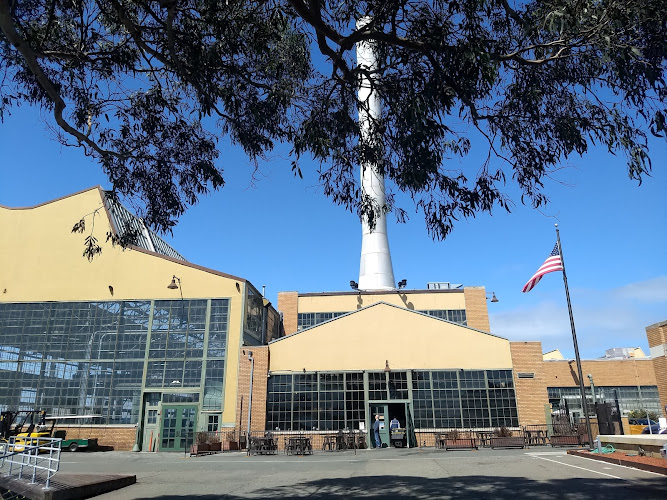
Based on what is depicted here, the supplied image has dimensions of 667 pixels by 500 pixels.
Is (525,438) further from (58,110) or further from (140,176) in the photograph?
(58,110)

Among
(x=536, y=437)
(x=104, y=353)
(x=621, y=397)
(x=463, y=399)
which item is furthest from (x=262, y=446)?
(x=621, y=397)

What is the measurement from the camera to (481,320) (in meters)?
37.6

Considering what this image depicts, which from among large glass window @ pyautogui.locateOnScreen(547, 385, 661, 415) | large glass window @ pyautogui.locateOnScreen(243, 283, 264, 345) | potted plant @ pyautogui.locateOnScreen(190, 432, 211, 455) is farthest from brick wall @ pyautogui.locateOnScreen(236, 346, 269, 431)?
large glass window @ pyautogui.locateOnScreen(547, 385, 661, 415)

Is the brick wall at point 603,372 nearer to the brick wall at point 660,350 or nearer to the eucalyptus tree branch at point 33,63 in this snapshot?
the brick wall at point 660,350

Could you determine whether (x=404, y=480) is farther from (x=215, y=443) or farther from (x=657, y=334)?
(x=215, y=443)

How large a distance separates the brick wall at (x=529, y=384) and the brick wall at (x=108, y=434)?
66.8 feet

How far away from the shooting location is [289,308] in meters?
39.2

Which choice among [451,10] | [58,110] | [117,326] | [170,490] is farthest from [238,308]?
[451,10]

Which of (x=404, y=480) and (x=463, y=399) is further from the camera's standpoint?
(x=463, y=399)

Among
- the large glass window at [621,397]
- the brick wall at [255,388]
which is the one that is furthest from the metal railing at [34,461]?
the large glass window at [621,397]

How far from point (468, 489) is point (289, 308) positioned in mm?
29363

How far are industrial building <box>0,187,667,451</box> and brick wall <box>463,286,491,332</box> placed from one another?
9.44 m

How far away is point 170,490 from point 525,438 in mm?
17826

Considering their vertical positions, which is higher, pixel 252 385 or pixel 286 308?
pixel 286 308
